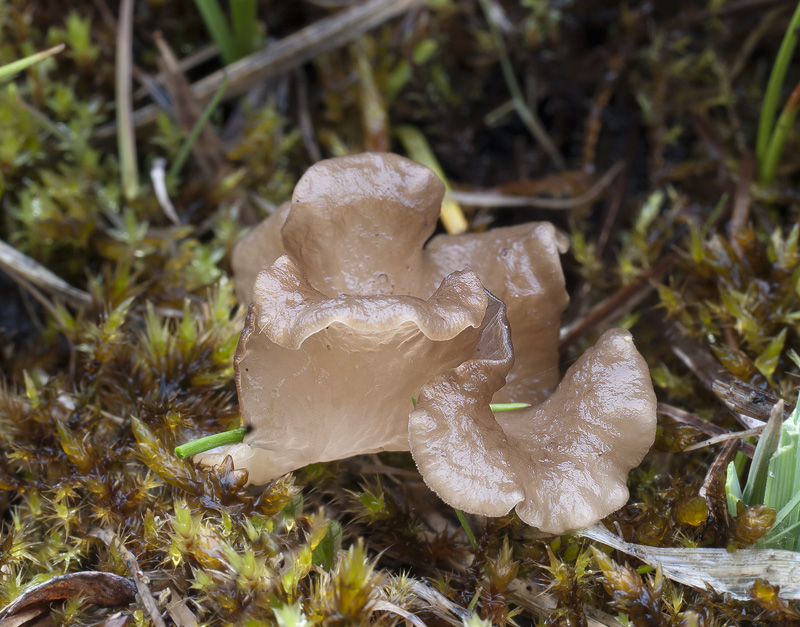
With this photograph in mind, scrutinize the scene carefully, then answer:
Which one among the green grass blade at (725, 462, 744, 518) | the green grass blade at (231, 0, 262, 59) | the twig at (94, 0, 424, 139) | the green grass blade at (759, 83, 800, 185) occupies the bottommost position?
the green grass blade at (725, 462, 744, 518)

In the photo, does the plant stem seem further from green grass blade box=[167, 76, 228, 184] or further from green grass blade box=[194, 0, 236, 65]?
green grass blade box=[194, 0, 236, 65]

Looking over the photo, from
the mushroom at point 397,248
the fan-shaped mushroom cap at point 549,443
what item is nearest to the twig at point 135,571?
the fan-shaped mushroom cap at point 549,443

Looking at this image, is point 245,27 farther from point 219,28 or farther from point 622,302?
point 622,302

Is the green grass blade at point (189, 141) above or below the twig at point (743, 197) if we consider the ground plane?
above

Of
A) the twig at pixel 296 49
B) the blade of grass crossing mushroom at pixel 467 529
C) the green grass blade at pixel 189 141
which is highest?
the twig at pixel 296 49

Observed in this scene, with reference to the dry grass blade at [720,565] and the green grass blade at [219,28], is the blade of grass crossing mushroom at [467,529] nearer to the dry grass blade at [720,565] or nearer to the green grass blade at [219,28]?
the dry grass blade at [720,565]

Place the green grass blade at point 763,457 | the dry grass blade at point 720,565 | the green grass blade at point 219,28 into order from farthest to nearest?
the green grass blade at point 219,28, the green grass blade at point 763,457, the dry grass blade at point 720,565

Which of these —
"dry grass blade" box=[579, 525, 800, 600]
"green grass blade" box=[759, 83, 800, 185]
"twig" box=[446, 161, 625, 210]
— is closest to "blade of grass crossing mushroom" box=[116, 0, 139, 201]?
"twig" box=[446, 161, 625, 210]
